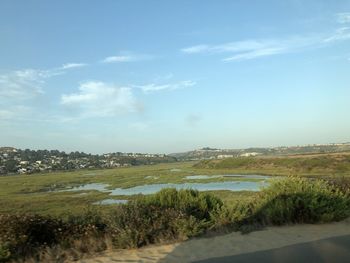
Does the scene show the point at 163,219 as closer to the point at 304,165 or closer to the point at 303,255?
the point at 303,255

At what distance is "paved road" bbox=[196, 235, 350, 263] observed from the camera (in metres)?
9.18

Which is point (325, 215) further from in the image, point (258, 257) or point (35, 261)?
point (35, 261)

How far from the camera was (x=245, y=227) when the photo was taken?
40.9 feet

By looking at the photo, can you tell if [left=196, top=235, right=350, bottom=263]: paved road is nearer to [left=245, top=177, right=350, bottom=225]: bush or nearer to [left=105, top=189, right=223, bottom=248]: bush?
[left=105, top=189, right=223, bottom=248]: bush

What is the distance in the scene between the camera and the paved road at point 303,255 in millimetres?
9180

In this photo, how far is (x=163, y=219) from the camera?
39.3 feet

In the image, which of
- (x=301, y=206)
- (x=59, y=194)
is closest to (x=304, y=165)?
(x=59, y=194)

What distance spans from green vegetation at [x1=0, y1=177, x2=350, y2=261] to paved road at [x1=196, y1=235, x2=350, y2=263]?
81.8 inches

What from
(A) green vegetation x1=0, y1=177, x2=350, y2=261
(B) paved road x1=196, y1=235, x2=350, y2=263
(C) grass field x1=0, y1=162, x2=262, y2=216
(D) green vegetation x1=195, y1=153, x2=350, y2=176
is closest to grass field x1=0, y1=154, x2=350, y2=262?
(A) green vegetation x1=0, y1=177, x2=350, y2=261

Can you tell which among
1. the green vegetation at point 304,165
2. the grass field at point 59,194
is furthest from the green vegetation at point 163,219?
the green vegetation at point 304,165

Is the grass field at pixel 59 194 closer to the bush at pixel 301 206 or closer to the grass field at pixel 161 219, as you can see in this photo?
the grass field at pixel 161 219

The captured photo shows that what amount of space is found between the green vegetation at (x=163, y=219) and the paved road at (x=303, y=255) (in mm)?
2079

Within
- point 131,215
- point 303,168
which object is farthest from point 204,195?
point 303,168

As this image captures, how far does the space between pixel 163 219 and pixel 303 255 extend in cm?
387
